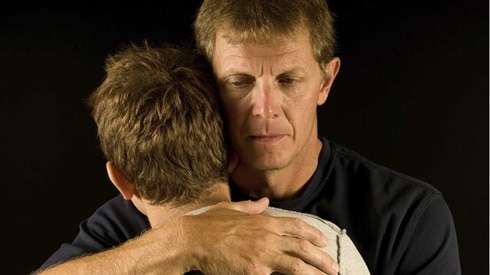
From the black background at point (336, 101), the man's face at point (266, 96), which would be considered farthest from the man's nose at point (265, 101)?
the black background at point (336, 101)

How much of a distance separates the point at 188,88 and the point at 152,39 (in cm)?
164

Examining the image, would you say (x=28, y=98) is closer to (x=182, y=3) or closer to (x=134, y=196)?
(x=182, y=3)

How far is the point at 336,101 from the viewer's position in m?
3.75

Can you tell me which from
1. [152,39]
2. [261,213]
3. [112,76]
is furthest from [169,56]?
[152,39]

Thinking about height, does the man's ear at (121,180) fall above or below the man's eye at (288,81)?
below

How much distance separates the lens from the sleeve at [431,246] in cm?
244

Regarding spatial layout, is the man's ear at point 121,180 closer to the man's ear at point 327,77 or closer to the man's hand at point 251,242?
the man's hand at point 251,242

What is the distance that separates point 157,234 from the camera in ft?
6.51

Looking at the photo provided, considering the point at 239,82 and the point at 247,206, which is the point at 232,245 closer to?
the point at 247,206

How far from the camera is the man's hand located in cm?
179

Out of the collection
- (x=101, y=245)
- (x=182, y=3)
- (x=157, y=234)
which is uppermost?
(x=182, y=3)

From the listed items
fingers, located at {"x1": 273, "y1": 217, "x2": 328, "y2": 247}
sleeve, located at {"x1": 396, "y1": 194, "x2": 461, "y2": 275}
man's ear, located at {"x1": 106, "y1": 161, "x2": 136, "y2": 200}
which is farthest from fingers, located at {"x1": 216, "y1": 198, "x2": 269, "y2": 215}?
sleeve, located at {"x1": 396, "y1": 194, "x2": 461, "y2": 275}

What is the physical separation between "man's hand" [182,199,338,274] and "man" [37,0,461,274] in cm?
31

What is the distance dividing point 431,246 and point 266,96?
22.2 inches
